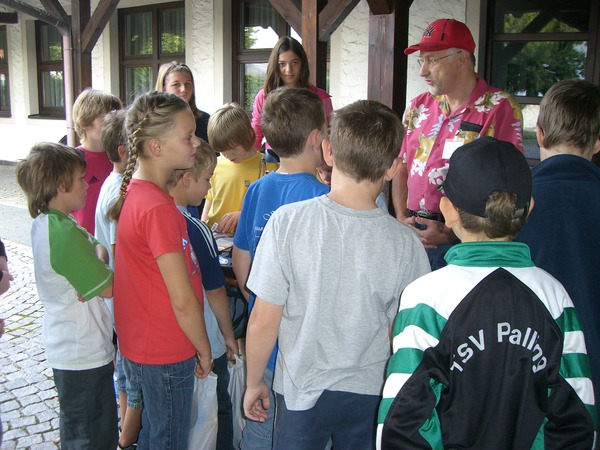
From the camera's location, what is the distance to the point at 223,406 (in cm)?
234

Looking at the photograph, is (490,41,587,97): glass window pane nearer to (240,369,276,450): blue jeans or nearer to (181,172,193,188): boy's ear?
(181,172,193,188): boy's ear

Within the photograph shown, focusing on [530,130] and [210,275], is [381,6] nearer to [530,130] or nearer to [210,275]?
[210,275]

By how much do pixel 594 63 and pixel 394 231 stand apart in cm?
465

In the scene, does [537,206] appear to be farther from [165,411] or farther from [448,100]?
[165,411]

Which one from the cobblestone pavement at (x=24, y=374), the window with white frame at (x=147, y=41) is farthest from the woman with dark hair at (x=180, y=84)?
the window with white frame at (x=147, y=41)

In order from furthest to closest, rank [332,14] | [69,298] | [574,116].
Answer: [332,14]
[69,298]
[574,116]

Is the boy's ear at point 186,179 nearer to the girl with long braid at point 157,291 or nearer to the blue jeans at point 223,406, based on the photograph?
the girl with long braid at point 157,291

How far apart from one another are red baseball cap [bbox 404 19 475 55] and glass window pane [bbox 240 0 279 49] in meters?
5.59

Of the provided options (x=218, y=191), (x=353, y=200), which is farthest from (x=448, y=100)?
(x=353, y=200)

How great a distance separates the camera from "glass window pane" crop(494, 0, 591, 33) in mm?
5305

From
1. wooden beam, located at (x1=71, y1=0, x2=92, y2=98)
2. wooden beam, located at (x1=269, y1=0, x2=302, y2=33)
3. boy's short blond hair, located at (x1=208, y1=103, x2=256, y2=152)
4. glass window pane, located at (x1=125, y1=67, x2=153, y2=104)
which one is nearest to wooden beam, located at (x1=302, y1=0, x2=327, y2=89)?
wooden beam, located at (x1=269, y1=0, x2=302, y2=33)

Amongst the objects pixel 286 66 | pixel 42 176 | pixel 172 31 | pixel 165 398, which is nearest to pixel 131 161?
pixel 42 176

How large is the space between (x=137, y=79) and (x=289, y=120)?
8.60m

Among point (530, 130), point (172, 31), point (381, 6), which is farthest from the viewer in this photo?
point (172, 31)
